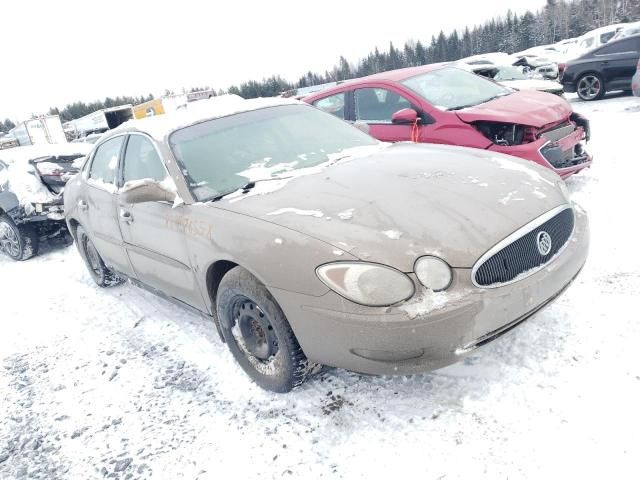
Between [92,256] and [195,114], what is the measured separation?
2293 mm

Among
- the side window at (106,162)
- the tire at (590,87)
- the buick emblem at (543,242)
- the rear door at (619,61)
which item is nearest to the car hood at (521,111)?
the buick emblem at (543,242)

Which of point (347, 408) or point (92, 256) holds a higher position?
point (92, 256)

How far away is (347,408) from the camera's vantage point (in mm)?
2484

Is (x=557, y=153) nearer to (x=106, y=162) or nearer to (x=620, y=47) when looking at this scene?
(x=106, y=162)

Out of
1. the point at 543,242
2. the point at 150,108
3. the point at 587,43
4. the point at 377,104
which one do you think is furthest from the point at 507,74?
the point at 150,108

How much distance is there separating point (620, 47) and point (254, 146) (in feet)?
35.1

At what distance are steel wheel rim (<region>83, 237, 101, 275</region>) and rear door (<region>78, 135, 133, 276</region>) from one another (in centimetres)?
38

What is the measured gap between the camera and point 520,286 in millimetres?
2180

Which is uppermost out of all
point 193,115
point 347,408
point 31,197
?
point 193,115

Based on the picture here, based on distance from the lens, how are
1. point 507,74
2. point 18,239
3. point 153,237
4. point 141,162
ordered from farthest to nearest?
point 507,74 < point 18,239 < point 141,162 < point 153,237

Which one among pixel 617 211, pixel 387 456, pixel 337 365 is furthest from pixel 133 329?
pixel 617 211

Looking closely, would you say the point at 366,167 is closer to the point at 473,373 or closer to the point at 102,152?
the point at 473,373

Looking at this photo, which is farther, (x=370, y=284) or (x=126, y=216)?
(x=126, y=216)

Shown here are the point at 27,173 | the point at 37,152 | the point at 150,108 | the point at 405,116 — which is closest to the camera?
the point at 405,116
